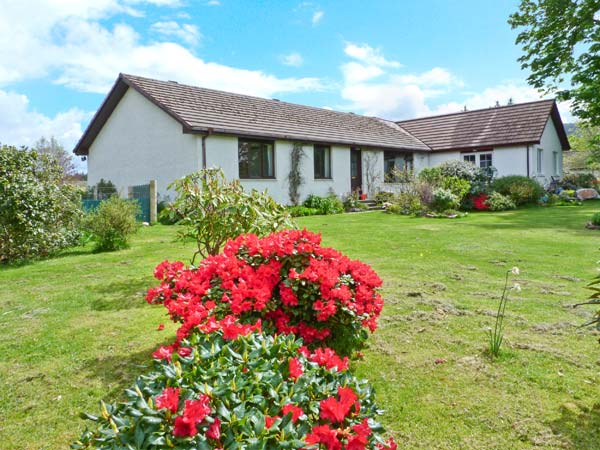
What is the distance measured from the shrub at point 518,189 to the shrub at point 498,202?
2.63 feet

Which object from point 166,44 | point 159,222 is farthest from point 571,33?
point 159,222

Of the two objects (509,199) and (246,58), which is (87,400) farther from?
(509,199)

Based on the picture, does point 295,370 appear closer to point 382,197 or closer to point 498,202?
point 498,202

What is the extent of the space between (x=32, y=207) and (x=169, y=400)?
882cm

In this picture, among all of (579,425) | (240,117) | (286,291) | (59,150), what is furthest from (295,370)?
(59,150)

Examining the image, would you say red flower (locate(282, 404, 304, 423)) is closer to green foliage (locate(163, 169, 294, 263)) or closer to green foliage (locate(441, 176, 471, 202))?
green foliage (locate(163, 169, 294, 263))

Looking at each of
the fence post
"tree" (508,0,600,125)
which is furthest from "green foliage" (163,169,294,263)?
"tree" (508,0,600,125)

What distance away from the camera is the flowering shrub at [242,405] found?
136 centimetres

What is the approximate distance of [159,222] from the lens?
14742mm

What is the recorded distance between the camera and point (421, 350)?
3.67 meters

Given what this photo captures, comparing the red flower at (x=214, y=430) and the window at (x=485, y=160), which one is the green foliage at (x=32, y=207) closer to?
the red flower at (x=214, y=430)

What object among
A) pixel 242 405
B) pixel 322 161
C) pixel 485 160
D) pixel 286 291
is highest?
pixel 485 160

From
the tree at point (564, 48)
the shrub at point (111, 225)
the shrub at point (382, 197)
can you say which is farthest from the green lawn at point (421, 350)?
the tree at point (564, 48)

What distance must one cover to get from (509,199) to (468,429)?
18.1 m
